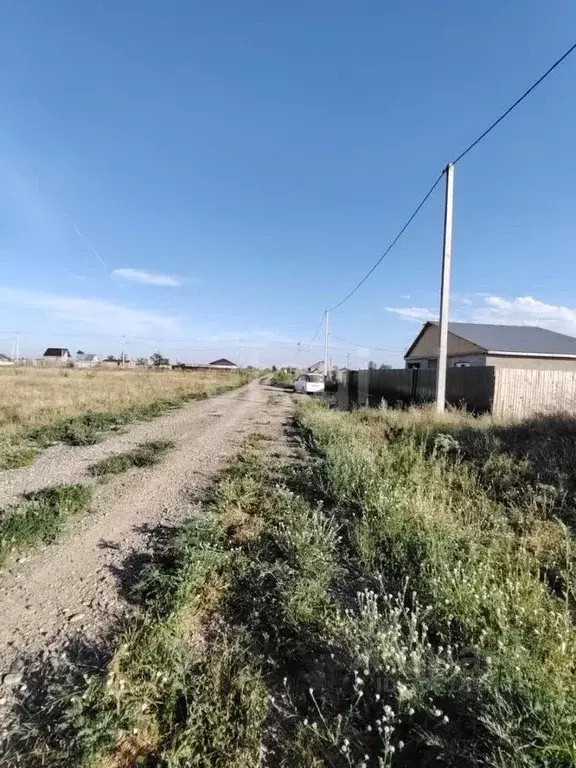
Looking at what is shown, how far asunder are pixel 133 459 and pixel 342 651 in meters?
5.48

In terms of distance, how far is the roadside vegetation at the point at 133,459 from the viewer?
6496mm

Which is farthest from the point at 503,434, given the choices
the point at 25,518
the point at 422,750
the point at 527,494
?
the point at 25,518

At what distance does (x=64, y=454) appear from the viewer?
7.62 metres

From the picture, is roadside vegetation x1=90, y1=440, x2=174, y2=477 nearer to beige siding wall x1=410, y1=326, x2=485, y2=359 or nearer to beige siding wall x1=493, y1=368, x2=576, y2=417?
beige siding wall x1=493, y1=368, x2=576, y2=417

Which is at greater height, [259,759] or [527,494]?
[527,494]

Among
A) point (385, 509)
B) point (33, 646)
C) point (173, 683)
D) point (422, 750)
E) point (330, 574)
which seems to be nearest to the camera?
point (422, 750)

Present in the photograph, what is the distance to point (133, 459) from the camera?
7141 millimetres

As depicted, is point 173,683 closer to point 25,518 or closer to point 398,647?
point 398,647

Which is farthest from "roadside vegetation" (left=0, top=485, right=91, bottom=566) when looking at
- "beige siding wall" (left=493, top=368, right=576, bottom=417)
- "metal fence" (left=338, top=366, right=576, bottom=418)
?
"beige siding wall" (left=493, top=368, right=576, bottom=417)

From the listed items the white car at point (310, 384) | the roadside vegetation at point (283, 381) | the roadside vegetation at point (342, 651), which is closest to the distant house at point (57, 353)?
the roadside vegetation at point (283, 381)

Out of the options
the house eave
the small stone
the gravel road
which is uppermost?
the house eave

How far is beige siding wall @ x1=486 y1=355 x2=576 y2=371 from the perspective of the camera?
20656 millimetres

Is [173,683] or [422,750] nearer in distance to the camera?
[422,750]

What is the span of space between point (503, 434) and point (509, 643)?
6.75 meters
